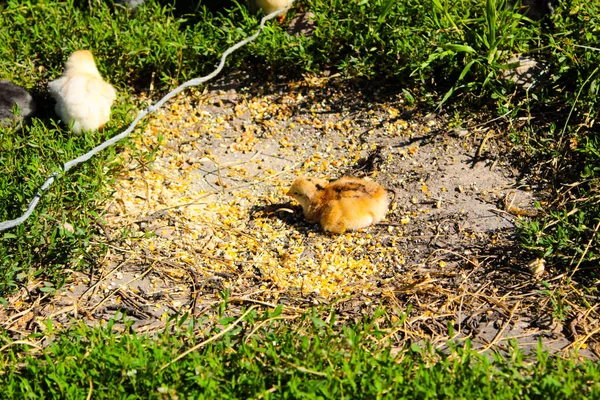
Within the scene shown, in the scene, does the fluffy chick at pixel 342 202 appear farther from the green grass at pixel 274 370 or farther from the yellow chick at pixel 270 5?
the yellow chick at pixel 270 5

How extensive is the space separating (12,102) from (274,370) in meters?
3.25

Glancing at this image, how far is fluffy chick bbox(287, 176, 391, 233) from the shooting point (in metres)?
4.79

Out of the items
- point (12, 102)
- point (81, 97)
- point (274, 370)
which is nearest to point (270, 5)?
point (81, 97)

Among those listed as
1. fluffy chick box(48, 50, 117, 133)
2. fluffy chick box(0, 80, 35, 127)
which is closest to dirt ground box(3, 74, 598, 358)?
fluffy chick box(48, 50, 117, 133)

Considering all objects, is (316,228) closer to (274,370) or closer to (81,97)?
(274,370)

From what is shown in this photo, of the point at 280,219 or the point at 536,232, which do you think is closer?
the point at 536,232

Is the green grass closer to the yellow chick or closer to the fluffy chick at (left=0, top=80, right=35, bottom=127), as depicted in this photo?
the fluffy chick at (left=0, top=80, right=35, bottom=127)

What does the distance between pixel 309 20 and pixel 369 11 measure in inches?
25.2

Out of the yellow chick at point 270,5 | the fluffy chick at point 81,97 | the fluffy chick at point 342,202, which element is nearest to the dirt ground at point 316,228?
the fluffy chick at point 342,202

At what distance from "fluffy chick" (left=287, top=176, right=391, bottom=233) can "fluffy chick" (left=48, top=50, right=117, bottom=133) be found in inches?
61.9

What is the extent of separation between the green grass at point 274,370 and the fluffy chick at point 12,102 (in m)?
2.27

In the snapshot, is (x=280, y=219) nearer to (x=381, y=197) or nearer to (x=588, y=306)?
(x=381, y=197)

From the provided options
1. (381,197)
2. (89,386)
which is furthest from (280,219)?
(89,386)

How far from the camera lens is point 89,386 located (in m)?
3.55
